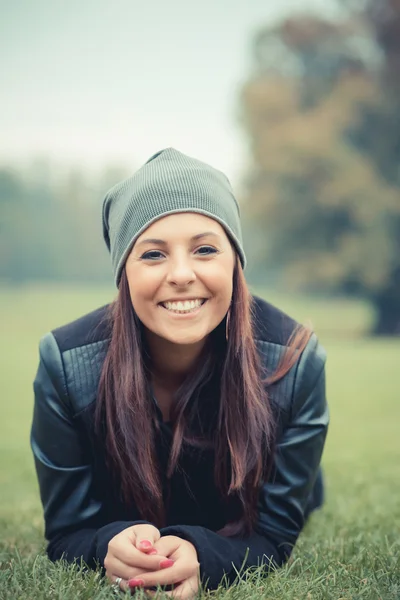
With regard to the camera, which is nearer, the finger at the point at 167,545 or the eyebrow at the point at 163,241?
the finger at the point at 167,545

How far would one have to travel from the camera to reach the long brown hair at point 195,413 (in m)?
2.25

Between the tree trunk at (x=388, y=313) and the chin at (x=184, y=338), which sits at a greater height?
the tree trunk at (x=388, y=313)

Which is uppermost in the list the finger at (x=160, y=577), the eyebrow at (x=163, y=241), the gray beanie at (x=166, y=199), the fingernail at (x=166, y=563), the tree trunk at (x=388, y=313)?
the tree trunk at (x=388, y=313)

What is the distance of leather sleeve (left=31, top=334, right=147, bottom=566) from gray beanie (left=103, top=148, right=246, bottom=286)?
1.09ft

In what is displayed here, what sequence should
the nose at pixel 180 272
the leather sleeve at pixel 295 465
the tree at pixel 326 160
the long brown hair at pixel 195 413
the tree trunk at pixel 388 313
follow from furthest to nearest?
the tree trunk at pixel 388 313, the tree at pixel 326 160, the leather sleeve at pixel 295 465, the long brown hair at pixel 195 413, the nose at pixel 180 272

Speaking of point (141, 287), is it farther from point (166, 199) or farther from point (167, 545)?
point (167, 545)

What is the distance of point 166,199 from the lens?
Result: 2.19 m

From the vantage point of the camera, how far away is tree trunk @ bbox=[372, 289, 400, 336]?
18344 millimetres

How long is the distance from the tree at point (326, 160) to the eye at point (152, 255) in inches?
612

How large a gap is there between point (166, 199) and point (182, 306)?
289mm

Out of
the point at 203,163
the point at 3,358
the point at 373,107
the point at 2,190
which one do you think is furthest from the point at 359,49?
the point at 203,163

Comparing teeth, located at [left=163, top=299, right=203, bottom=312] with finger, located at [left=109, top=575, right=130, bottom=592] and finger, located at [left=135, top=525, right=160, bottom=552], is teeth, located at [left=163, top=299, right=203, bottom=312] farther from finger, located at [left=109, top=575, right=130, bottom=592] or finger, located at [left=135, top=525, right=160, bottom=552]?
finger, located at [left=109, top=575, right=130, bottom=592]

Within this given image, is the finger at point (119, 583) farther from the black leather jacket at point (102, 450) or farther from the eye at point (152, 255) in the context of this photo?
the eye at point (152, 255)

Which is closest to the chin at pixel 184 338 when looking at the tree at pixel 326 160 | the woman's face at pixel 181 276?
the woman's face at pixel 181 276
